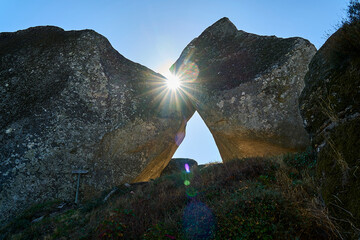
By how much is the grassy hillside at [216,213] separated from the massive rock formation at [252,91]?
96.6 inches

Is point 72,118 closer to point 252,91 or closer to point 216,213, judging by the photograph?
point 252,91

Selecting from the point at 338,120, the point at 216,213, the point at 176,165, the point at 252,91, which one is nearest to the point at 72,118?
the point at 252,91

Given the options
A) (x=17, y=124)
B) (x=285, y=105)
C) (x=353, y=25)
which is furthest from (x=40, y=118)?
(x=353, y=25)

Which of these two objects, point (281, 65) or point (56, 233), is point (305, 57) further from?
point (56, 233)

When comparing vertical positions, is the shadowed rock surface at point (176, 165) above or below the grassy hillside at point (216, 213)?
above

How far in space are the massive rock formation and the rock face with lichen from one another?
2.43m

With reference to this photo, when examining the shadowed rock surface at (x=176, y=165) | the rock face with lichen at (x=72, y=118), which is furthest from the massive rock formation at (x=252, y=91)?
the shadowed rock surface at (x=176, y=165)

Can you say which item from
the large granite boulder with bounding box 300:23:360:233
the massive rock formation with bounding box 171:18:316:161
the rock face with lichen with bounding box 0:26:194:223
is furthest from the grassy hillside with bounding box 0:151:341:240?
the massive rock formation with bounding box 171:18:316:161

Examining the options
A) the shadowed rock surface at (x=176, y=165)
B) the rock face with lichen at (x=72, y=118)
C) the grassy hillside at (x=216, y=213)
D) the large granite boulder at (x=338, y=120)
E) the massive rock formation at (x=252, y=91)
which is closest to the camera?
the large granite boulder at (x=338, y=120)

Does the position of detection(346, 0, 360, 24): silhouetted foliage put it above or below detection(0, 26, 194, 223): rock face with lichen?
below

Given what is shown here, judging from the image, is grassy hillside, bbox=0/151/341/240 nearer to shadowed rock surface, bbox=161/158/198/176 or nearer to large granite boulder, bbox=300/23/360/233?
large granite boulder, bbox=300/23/360/233

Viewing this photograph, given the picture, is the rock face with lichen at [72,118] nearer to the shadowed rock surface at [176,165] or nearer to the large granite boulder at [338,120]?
the shadowed rock surface at [176,165]

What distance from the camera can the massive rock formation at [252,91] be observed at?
1024 centimetres

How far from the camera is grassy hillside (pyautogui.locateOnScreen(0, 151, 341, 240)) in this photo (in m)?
3.87
